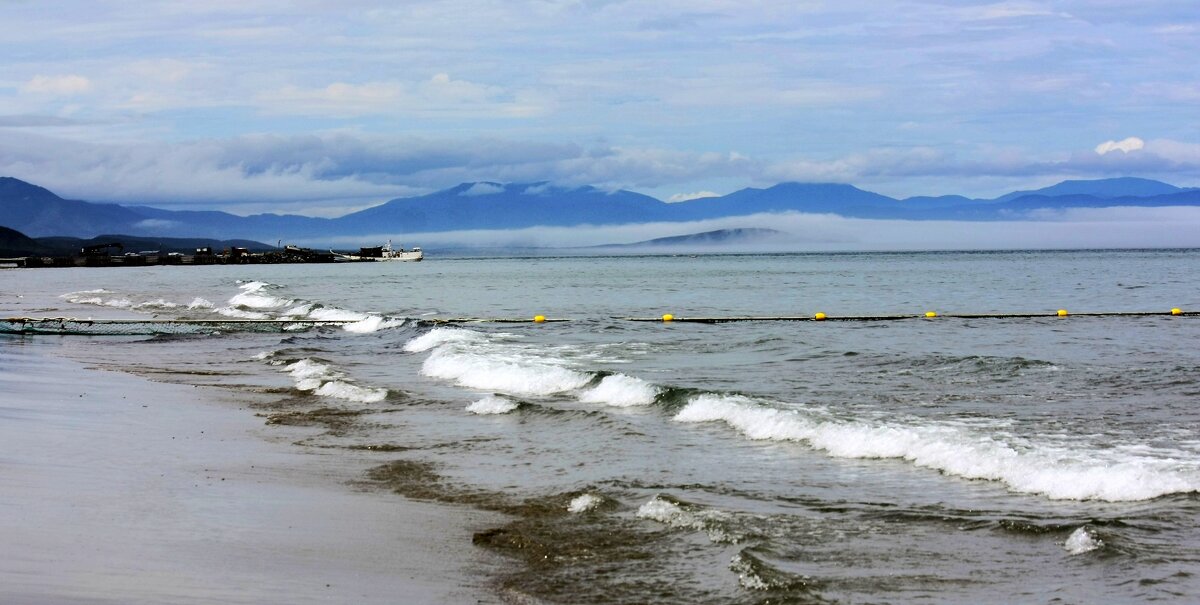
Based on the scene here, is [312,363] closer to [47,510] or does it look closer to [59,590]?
[47,510]

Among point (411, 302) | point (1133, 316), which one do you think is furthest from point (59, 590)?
point (411, 302)

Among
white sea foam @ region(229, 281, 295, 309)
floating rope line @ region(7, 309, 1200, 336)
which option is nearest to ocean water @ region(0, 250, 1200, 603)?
floating rope line @ region(7, 309, 1200, 336)

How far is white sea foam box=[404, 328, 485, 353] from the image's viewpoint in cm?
3110

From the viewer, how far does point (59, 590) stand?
8.23m

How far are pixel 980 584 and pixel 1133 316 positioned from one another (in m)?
35.4

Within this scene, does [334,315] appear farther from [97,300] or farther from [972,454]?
[972,454]

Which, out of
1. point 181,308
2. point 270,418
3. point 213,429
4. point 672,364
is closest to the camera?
point 213,429

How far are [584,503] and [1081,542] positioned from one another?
4.47 meters

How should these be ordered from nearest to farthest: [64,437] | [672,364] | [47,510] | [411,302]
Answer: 1. [47,510]
2. [64,437]
3. [672,364]
4. [411,302]

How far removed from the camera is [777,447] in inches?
584

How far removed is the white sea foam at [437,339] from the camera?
102 feet

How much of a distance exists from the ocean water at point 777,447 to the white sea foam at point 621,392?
7 cm

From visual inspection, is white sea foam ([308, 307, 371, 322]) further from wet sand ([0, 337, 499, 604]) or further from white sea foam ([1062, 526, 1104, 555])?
white sea foam ([1062, 526, 1104, 555])

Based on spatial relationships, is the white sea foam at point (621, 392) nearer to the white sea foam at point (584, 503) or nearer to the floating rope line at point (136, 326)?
the white sea foam at point (584, 503)
